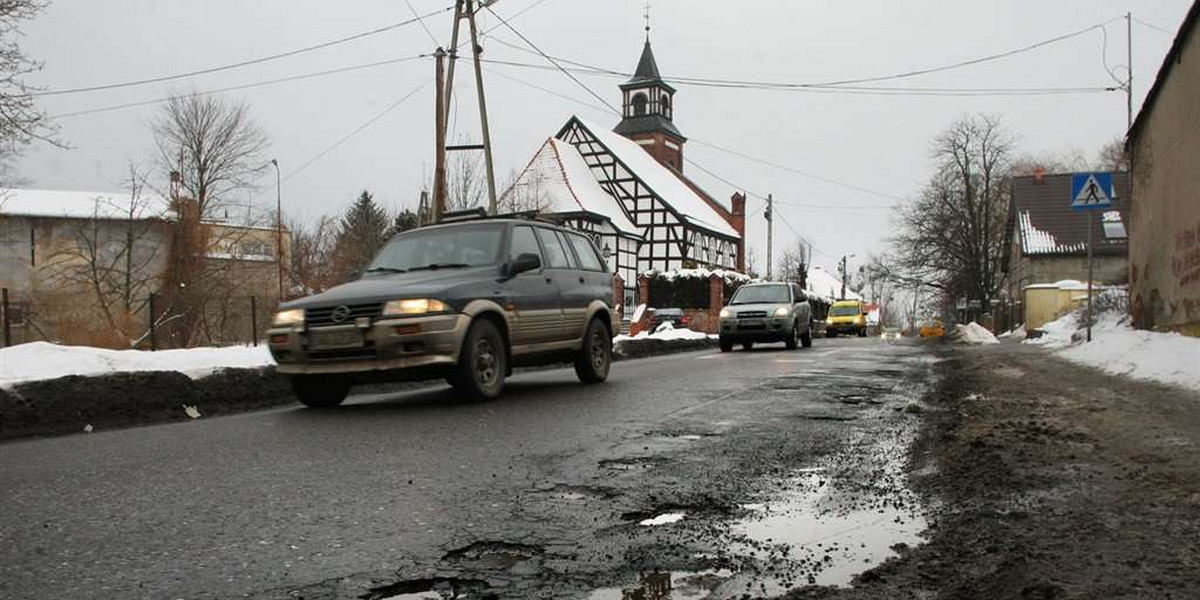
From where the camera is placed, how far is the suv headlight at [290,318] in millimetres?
7480

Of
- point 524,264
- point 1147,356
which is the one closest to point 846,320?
point 1147,356

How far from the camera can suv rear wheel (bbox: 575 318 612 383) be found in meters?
9.73

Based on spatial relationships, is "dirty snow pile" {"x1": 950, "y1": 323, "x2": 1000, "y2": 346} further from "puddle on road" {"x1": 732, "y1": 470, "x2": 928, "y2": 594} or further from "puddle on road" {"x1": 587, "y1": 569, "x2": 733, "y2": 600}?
"puddle on road" {"x1": 587, "y1": 569, "x2": 733, "y2": 600}

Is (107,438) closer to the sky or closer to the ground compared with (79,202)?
closer to the ground

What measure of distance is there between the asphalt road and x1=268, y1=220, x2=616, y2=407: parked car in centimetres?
43

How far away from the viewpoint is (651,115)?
7219 centimetres

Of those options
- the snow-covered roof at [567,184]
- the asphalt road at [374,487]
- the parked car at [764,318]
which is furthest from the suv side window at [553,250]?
the snow-covered roof at [567,184]

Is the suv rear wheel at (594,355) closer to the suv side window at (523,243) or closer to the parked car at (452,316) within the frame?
the parked car at (452,316)

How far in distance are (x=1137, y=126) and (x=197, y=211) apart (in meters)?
31.8

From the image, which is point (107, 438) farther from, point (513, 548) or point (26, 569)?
point (513, 548)

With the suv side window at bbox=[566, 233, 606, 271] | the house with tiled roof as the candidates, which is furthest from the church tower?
the suv side window at bbox=[566, 233, 606, 271]

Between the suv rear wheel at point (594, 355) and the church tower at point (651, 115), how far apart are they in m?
61.3

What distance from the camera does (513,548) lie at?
317 centimetres

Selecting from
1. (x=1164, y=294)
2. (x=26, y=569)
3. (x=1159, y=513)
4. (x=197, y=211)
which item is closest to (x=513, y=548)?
(x=26, y=569)
